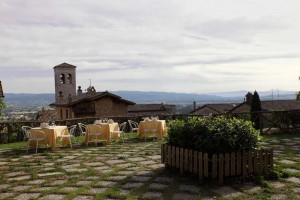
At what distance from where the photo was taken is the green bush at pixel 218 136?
667 centimetres

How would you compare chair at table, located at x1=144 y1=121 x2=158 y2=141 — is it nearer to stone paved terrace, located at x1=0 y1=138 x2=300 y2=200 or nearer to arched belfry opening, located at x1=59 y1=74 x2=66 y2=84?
stone paved terrace, located at x1=0 y1=138 x2=300 y2=200

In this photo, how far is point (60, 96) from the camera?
151 ft

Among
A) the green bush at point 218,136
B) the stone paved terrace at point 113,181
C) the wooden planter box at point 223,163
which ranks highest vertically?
the green bush at point 218,136

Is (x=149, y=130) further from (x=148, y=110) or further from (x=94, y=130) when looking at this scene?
(x=148, y=110)

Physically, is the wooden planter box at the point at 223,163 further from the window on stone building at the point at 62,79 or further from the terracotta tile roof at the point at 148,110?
the terracotta tile roof at the point at 148,110

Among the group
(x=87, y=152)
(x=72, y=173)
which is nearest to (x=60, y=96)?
(x=87, y=152)

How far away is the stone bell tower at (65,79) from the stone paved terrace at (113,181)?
41.0 meters

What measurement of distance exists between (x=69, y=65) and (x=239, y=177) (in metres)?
46.6

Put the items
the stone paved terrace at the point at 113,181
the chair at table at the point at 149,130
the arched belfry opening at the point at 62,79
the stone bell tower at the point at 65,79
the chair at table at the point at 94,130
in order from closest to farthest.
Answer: the stone paved terrace at the point at 113,181, the chair at table at the point at 94,130, the chair at table at the point at 149,130, the stone bell tower at the point at 65,79, the arched belfry opening at the point at 62,79

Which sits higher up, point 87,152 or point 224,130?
point 224,130

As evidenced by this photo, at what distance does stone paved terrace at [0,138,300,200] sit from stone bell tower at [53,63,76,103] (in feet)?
134

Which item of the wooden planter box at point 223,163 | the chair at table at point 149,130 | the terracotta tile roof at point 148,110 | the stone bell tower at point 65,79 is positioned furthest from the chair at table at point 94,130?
the terracotta tile roof at point 148,110

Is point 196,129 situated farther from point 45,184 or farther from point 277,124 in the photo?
point 277,124

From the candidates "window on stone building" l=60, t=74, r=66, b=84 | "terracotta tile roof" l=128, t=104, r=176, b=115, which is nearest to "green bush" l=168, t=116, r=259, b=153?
"window on stone building" l=60, t=74, r=66, b=84
